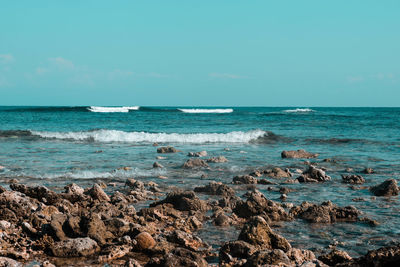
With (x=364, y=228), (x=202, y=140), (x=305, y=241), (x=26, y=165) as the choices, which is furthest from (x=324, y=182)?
(x=202, y=140)

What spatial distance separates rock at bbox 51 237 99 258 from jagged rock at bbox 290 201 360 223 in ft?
9.85

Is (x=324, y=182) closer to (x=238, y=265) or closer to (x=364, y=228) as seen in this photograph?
(x=364, y=228)

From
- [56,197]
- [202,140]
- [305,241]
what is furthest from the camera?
[202,140]

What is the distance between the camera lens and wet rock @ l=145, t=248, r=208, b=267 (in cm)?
383

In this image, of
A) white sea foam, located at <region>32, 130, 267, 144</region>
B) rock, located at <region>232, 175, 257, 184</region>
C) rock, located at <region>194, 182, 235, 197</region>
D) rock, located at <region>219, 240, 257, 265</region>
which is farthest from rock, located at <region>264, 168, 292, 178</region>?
white sea foam, located at <region>32, 130, 267, 144</region>

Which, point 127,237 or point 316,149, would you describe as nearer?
point 127,237

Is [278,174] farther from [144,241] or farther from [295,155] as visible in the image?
[144,241]

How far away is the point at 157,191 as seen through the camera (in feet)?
26.4

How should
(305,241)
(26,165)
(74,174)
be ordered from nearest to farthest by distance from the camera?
(305,241) < (74,174) < (26,165)

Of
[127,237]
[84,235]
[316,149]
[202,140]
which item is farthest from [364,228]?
[202,140]

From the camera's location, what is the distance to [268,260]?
3.70m

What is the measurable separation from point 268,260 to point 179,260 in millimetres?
794

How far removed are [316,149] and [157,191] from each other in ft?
33.5

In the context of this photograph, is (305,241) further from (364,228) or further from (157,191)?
(157,191)
